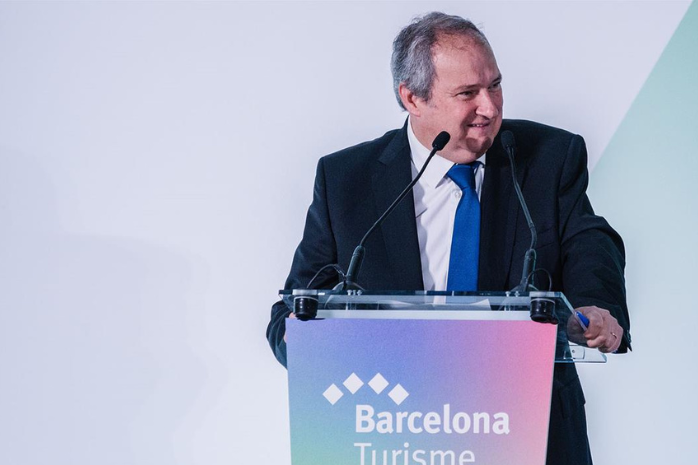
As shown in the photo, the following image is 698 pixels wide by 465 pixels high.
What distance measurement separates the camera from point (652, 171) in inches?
117

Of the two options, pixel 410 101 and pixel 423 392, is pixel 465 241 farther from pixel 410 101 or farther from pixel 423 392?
pixel 423 392

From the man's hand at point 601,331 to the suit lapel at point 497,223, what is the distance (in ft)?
1.74

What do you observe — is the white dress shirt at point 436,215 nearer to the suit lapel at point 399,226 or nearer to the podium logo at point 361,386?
the suit lapel at point 399,226

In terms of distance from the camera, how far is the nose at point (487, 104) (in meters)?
2.37

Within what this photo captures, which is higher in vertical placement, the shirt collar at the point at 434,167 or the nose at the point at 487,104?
the nose at the point at 487,104

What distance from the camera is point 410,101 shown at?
2529 mm

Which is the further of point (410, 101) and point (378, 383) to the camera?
point (410, 101)

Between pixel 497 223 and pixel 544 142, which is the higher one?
pixel 544 142

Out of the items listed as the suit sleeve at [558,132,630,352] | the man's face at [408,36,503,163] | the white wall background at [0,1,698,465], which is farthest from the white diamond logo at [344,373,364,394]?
the white wall background at [0,1,698,465]

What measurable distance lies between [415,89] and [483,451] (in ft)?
3.73

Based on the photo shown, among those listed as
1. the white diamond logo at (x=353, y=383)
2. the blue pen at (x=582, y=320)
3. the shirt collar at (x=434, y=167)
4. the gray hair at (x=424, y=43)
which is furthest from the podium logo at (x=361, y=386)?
the gray hair at (x=424, y=43)

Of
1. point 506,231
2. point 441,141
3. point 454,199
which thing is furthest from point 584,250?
point 441,141

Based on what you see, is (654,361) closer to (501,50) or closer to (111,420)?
(501,50)

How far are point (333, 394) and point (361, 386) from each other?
1.9 inches
